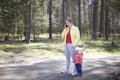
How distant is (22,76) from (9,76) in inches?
19.9

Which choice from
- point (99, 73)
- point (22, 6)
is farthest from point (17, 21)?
point (99, 73)

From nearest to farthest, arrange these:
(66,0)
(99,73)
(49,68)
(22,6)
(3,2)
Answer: (99,73) < (49,68) < (3,2) < (22,6) < (66,0)

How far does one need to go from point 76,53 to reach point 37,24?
76.4ft

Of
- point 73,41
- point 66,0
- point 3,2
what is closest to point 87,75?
point 73,41

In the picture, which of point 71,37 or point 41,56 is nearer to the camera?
point 71,37

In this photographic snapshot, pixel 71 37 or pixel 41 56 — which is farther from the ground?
pixel 71 37

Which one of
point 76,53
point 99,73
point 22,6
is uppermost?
point 22,6

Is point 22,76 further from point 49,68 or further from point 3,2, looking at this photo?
point 3,2

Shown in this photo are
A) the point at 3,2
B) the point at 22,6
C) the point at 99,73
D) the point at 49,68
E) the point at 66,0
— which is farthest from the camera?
the point at 66,0

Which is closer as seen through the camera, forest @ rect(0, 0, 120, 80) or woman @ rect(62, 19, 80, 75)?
woman @ rect(62, 19, 80, 75)

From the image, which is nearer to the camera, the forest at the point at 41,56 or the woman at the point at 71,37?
the woman at the point at 71,37

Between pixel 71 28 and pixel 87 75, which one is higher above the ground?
pixel 71 28

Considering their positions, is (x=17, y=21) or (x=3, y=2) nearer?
(x=3, y=2)

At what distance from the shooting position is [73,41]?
1007 cm
